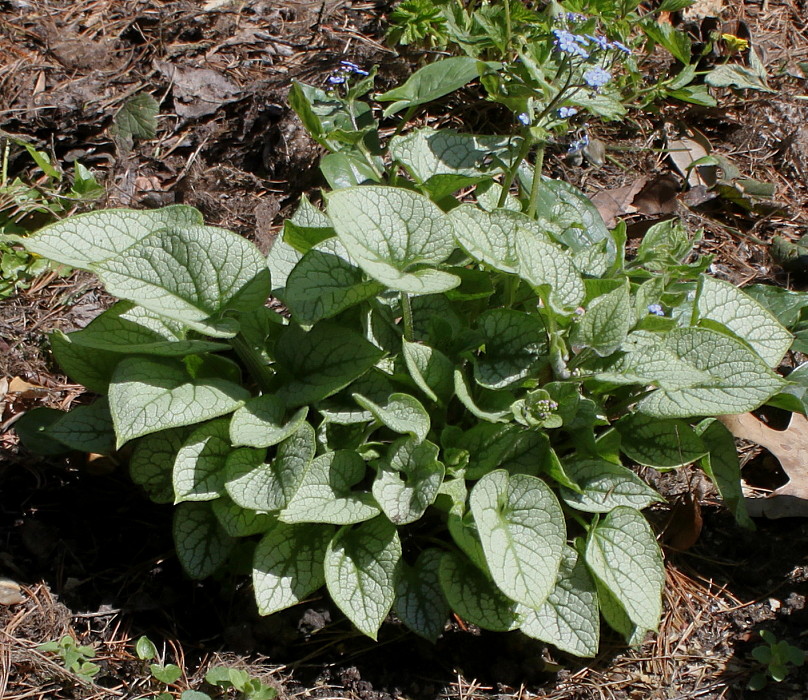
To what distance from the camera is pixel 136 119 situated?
3.16m

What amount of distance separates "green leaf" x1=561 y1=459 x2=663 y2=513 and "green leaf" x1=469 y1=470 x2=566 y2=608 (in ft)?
0.68

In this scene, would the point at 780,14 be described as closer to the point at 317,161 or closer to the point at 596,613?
the point at 317,161

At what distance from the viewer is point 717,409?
6.16ft

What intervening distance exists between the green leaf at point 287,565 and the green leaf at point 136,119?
1.88 metres

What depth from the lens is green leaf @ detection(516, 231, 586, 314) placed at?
1796mm

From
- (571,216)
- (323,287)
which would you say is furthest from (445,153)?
(323,287)

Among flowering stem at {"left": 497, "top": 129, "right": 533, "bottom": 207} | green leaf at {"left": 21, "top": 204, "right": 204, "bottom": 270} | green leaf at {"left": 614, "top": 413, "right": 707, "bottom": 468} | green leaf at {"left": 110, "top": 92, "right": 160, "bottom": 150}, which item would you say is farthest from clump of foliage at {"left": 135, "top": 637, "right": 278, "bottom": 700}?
green leaf at {"left": 110, "top": 92, "right": 160, "bottom": 150}

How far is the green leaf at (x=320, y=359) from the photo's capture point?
1880 millimetres

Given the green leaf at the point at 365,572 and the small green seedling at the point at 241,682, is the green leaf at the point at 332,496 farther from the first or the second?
the small green seedling at the point at 241,682

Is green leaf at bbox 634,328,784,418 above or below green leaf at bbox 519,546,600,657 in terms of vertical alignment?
above

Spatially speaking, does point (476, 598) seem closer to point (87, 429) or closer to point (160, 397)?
point (160, 397)

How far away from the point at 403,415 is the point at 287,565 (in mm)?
480

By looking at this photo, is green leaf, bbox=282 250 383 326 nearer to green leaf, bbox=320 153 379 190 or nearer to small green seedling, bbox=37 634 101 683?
green leaf, bbox=320 153 379 190

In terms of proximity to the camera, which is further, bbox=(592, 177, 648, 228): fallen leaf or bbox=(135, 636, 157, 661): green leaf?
bbox=(592, 177, 648, 228): fallen leaf
